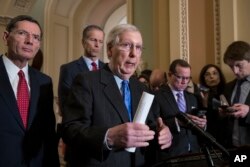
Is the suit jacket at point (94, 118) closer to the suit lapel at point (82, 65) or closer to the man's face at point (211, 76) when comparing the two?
the suit lapel at point (82, 65)

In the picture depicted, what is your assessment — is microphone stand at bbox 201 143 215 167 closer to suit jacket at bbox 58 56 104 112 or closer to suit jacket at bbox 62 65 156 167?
suit jacket at bbox 62 65 156 167

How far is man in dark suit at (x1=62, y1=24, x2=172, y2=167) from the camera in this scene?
155cm

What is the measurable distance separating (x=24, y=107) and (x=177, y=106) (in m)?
1.21

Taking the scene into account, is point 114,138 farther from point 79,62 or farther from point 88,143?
point 79,62

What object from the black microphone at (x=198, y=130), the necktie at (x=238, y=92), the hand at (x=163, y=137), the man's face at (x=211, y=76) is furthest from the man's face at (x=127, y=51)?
the man's face at (x=211, y=76)

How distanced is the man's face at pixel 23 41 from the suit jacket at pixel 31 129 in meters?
0.10

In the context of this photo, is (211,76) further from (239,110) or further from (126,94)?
(126,94)

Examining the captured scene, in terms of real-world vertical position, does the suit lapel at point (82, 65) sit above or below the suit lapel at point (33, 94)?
above

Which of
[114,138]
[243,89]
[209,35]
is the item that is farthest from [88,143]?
[209,35]

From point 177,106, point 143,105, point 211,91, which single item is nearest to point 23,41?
point 143,105

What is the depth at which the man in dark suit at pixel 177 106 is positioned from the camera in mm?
2680

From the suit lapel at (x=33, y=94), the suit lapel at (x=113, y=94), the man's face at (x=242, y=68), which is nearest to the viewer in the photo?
the suit lapel at (x=113, y=94)

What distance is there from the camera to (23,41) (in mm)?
2062

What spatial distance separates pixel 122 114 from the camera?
68.8 inches
